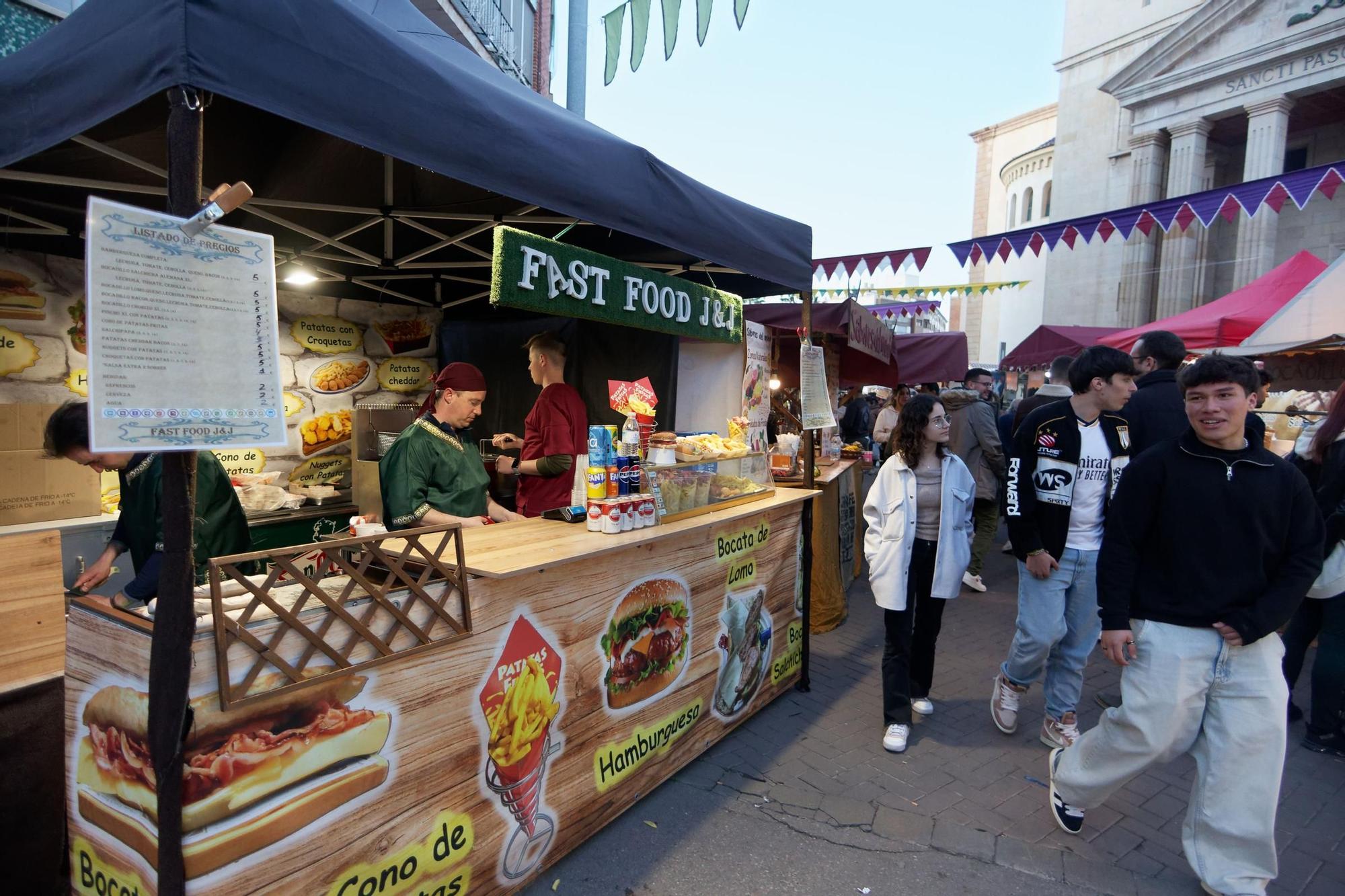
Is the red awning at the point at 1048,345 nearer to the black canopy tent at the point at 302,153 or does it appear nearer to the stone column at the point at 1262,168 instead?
the stone column at the point at 1262,168

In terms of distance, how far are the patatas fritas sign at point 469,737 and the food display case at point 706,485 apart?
0.14 m

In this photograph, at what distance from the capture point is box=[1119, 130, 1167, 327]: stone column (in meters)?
18.8

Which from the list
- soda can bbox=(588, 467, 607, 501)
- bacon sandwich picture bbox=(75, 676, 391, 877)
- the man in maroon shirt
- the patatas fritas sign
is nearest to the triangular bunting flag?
the patatas fritas sign

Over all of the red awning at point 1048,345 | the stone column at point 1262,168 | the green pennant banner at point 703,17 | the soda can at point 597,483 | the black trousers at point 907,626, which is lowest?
the black trousers at point 907,626

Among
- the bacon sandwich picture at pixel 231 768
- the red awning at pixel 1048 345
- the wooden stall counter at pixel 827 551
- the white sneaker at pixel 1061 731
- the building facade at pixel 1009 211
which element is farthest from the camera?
the building facade at pixel 1009 211

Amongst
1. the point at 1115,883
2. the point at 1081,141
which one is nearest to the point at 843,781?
the point at 1115,883

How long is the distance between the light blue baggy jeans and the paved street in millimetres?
274

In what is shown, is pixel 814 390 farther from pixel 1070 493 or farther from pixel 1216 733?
pixel 1216 733

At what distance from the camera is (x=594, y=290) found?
276cm

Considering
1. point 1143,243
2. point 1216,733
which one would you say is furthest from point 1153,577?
point 1143,243

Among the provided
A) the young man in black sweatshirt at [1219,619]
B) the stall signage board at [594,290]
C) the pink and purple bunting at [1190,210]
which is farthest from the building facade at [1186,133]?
the stall signage board at [594,290]

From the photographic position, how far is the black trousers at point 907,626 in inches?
142

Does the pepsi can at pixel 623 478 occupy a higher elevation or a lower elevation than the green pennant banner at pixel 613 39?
lower

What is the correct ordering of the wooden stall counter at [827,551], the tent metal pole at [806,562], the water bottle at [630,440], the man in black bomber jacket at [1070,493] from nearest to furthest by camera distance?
the water bottle at [630,440]
the man in black bomber jacket at [1070,493]
the tent metal pole at [806,562]
the wooden stall counter at [827,551]
